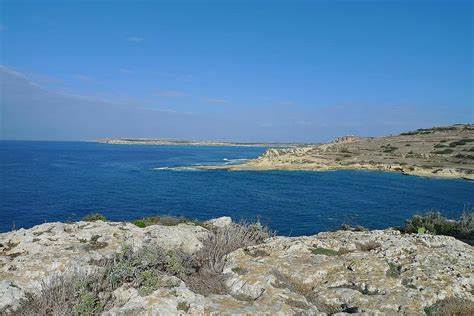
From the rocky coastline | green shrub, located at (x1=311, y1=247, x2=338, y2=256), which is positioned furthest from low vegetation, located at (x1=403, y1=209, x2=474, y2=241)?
the rocky coastline

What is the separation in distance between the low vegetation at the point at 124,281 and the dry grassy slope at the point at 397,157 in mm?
81315

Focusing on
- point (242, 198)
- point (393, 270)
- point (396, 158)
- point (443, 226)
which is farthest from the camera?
point (396, 158)

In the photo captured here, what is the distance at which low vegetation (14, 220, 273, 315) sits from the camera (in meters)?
8.42

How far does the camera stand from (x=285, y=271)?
439 inches

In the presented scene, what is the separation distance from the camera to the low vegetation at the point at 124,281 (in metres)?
8.42

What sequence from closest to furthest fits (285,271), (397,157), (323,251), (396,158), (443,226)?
(285,271) < (323,251) < (443,226) < (396,158) < (397,157)

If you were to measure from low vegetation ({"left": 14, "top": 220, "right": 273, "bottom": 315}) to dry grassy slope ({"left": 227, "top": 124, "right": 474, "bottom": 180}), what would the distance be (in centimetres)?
8132

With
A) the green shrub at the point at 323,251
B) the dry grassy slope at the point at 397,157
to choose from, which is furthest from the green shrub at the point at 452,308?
the dry grassy slope at the point at 397,157

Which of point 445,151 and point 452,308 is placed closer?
point 452,308

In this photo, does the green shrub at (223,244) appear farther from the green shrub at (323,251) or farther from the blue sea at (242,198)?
the blue sea at (242,198)

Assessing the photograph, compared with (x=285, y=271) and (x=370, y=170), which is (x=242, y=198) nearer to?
(x=285, y=271)

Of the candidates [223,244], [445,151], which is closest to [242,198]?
[223,244]

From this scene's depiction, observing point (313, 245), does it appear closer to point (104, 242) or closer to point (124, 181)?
point (104, 242)

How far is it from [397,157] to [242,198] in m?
60.5
